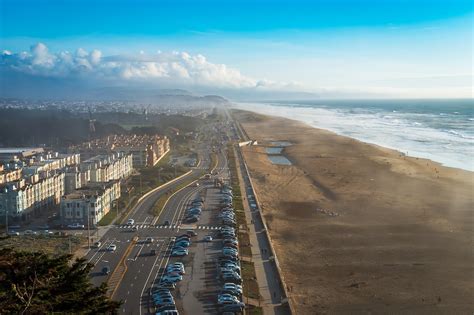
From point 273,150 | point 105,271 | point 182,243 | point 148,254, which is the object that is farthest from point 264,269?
point 273,150

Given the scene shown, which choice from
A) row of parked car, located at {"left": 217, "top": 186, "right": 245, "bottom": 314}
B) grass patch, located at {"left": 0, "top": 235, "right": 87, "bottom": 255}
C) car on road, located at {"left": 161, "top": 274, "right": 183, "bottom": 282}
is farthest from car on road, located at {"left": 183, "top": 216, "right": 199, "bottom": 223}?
car on road, located at {"left": 161, "top": 274, "right": 183, "bottom": 282}

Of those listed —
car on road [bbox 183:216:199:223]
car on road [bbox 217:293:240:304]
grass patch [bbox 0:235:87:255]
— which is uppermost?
car on road [bbox 183:216:199:223]

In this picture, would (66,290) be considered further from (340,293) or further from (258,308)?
(340,293)

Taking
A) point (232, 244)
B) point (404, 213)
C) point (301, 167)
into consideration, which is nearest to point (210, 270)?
point (232, 244)

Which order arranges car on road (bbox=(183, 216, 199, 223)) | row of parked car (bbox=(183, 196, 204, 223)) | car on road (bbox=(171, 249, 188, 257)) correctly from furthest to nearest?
1. row of parked car (bbox=(183, 196, 204, 223))
2. car on road (bbox=(183, 216, 199, 223))
3. car on road (bbox=(171, 249, 188, 257))

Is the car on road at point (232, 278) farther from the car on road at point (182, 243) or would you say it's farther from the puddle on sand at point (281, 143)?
the puddle on sand at point (281, 143)

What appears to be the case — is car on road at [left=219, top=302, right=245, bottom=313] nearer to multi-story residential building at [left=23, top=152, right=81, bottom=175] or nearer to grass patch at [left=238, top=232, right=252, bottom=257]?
grass patch at [left=238, top=232, right=252, bottom=257]

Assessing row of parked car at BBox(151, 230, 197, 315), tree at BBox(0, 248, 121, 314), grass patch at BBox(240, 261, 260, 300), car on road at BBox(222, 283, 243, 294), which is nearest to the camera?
tree at BBox(0, 248, 121, 314)
